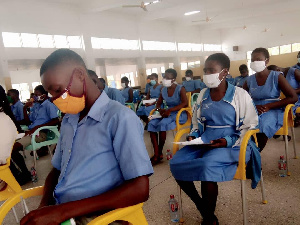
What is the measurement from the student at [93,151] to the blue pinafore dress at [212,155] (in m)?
0.81

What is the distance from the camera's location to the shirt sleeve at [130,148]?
1008mm

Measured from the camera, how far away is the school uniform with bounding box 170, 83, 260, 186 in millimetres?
Answer: 1756

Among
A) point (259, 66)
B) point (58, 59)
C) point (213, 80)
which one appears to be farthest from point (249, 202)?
point (58, 59)

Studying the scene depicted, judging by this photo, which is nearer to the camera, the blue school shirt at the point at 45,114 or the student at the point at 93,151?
the student at the point at 93,151

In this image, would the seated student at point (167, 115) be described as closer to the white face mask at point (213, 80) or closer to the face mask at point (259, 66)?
the face mask at point (259, 66)

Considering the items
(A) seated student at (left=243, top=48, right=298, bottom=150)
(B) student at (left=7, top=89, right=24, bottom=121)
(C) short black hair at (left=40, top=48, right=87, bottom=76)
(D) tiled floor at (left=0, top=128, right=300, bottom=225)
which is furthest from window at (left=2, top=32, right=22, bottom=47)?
(C) short black hair at (left=40, top=48, right=87, bottom=76)

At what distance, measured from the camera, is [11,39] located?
32.6 feet

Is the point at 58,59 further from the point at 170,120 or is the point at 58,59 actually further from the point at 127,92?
the point at 127,92

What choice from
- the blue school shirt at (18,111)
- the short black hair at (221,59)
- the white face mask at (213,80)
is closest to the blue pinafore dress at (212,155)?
the white face mask at (213,80)

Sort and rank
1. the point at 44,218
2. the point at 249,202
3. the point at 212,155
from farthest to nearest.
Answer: the point at 249,202 → the point at 212,155 → the point at 44,218

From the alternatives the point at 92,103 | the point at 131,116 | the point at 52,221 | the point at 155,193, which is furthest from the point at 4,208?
the point at 155,193

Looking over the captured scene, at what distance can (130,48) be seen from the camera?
594 inches

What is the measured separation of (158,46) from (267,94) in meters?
15.0

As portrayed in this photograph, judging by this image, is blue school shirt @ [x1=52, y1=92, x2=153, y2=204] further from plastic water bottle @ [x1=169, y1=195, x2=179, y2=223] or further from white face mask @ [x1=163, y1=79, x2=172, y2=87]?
white face mask @ [x1=163, y1=79, x2=172, y2=87]
